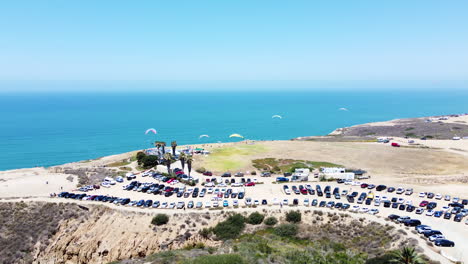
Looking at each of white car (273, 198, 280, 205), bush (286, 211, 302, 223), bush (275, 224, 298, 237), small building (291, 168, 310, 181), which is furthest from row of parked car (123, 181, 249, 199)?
bush (275, 224, 298, 237)

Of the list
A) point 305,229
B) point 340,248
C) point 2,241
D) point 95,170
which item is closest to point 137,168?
point 95,170

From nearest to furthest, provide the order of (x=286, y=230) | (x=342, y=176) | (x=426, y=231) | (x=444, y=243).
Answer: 1. (x=444, y=243)
2. (x=426, y=231)
3. (x=286, y=230)
4. (x=342, y=176)

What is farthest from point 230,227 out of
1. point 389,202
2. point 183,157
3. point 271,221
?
point 183,157

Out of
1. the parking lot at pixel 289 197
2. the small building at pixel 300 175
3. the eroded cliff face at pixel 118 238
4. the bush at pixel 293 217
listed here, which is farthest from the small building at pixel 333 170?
the eroded cliff face at pixel 118 238

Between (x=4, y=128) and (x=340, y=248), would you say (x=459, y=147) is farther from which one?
(x=4, y=128)

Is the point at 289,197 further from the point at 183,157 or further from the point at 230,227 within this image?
the point at 183,157

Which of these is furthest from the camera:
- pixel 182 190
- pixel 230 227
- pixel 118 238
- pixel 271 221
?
pixel 182 190
